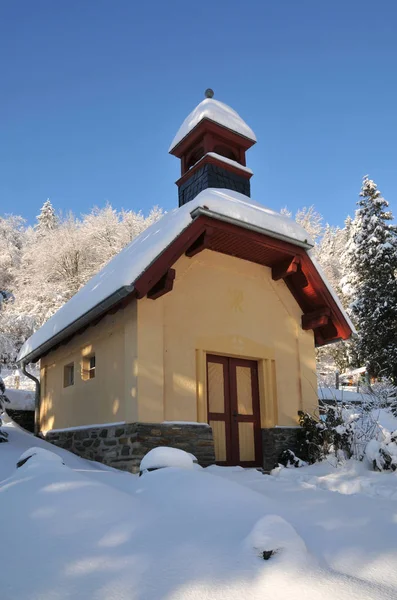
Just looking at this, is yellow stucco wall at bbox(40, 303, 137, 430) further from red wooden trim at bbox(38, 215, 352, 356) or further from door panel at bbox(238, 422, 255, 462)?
door panel at bbox(238, 422, 255, 462)

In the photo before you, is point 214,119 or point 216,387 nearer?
point 216,387

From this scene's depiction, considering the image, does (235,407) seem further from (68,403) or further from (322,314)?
(68,403)

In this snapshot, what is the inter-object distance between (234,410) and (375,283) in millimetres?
13071

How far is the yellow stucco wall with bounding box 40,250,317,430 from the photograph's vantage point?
27.5 feet

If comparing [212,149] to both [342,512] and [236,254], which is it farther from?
[342,512]

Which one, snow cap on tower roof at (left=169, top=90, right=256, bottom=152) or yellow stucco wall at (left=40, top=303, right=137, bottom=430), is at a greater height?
snow cap on tower roof at (left=169, top=90, right=256, bottom=152)

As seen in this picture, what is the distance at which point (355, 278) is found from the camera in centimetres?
2358

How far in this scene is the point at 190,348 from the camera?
8977 mm

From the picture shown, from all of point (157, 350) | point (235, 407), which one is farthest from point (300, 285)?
point (157, 350)

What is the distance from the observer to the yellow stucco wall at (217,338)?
839 centimetres

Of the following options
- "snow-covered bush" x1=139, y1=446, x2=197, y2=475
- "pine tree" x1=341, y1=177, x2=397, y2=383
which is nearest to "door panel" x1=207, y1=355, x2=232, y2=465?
"snow-covered bush" x1=139, y1=446, x2=197, y2=475

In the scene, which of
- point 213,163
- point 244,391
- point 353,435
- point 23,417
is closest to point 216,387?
point 244,391

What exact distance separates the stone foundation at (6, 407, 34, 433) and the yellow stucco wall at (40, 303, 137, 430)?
272 cm

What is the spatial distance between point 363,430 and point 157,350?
11.9 feet
